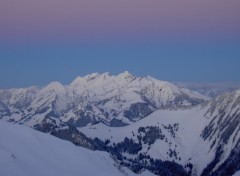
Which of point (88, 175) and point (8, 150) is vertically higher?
point (8, 150)

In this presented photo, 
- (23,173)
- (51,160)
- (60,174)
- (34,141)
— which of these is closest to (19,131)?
(34,141)

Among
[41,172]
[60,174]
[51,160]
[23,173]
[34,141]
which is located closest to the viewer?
[23,173]

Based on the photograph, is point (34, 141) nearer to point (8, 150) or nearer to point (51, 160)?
point (51, 160)

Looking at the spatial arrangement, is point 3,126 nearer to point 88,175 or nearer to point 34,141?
point 34,141

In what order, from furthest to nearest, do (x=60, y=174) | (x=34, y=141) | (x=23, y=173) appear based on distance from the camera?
(x=34, y=141) → (x=60, y=174) → (x=23, y=173)

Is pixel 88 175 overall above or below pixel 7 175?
below

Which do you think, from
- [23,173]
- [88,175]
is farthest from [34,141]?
[23,173]

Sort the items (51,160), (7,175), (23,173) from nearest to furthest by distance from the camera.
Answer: (7,175) → (23,173) → (51,160)

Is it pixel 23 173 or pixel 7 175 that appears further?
pixel 23 173

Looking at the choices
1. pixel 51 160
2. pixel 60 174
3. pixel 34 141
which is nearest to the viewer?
pixel 60 174
